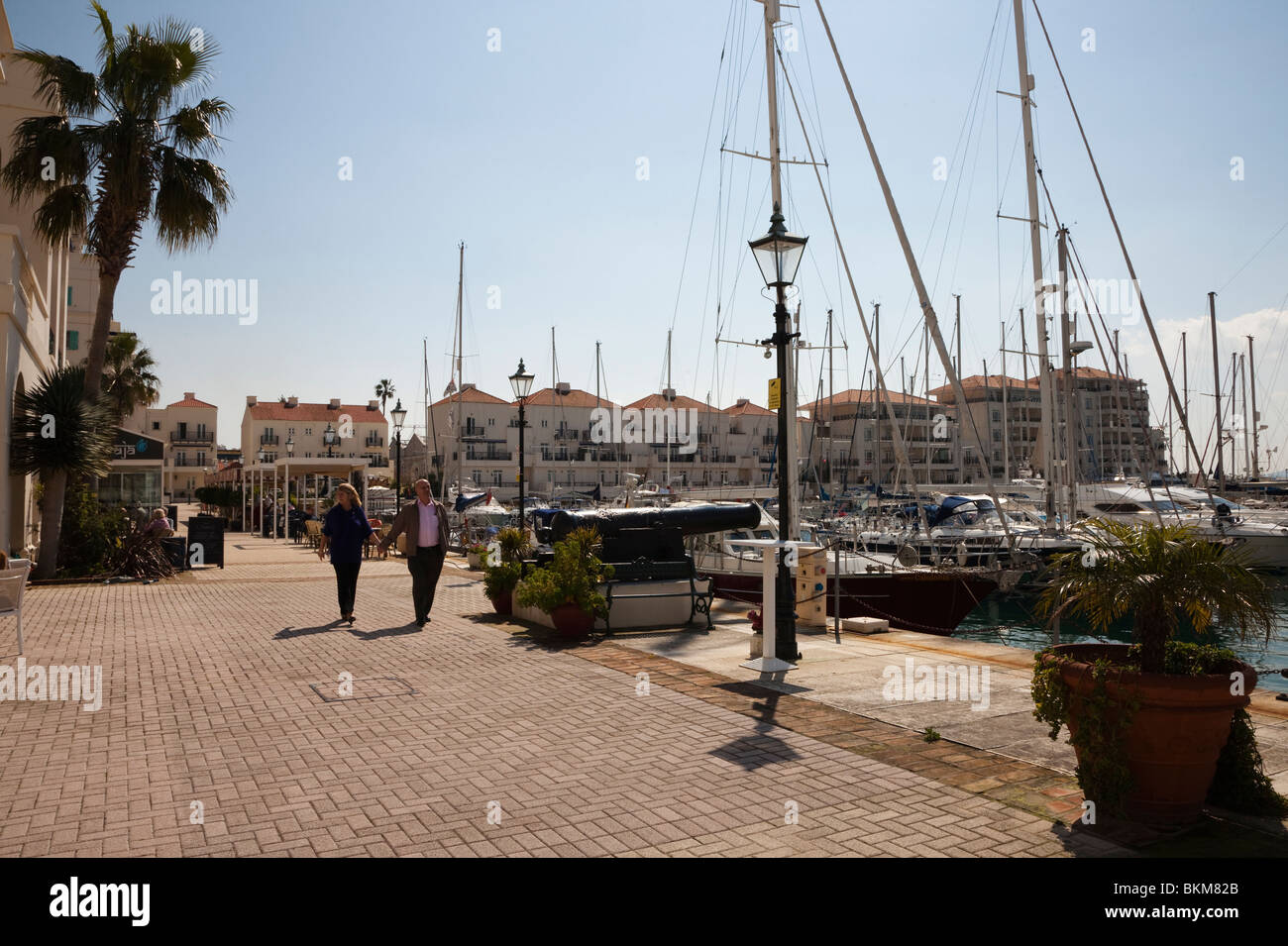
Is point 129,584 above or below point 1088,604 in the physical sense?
below

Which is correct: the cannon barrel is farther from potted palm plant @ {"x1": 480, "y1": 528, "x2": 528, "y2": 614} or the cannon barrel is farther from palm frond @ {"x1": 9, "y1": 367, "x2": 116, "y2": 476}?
palm frond @ {"x1": 9, "y1": 367, "x2": 116, "y2": 476}

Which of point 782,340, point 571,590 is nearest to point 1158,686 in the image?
point 782,340

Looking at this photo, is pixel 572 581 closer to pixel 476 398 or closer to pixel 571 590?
pixel 571 590

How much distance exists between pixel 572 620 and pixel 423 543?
291cm

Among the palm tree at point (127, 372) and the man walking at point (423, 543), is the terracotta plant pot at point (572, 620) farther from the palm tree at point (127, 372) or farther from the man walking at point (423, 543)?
the palm tree at point (127, 372)

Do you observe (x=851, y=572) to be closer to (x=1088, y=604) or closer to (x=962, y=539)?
(x=962, y=539)

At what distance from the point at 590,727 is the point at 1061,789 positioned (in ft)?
10.9

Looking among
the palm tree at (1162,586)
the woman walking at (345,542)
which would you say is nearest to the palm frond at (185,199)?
the woman walking at (345,542)

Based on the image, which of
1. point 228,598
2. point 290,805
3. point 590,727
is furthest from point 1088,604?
point 228,598

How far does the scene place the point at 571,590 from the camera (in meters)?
11.3

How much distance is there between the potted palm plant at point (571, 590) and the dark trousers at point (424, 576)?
188 centimetres
